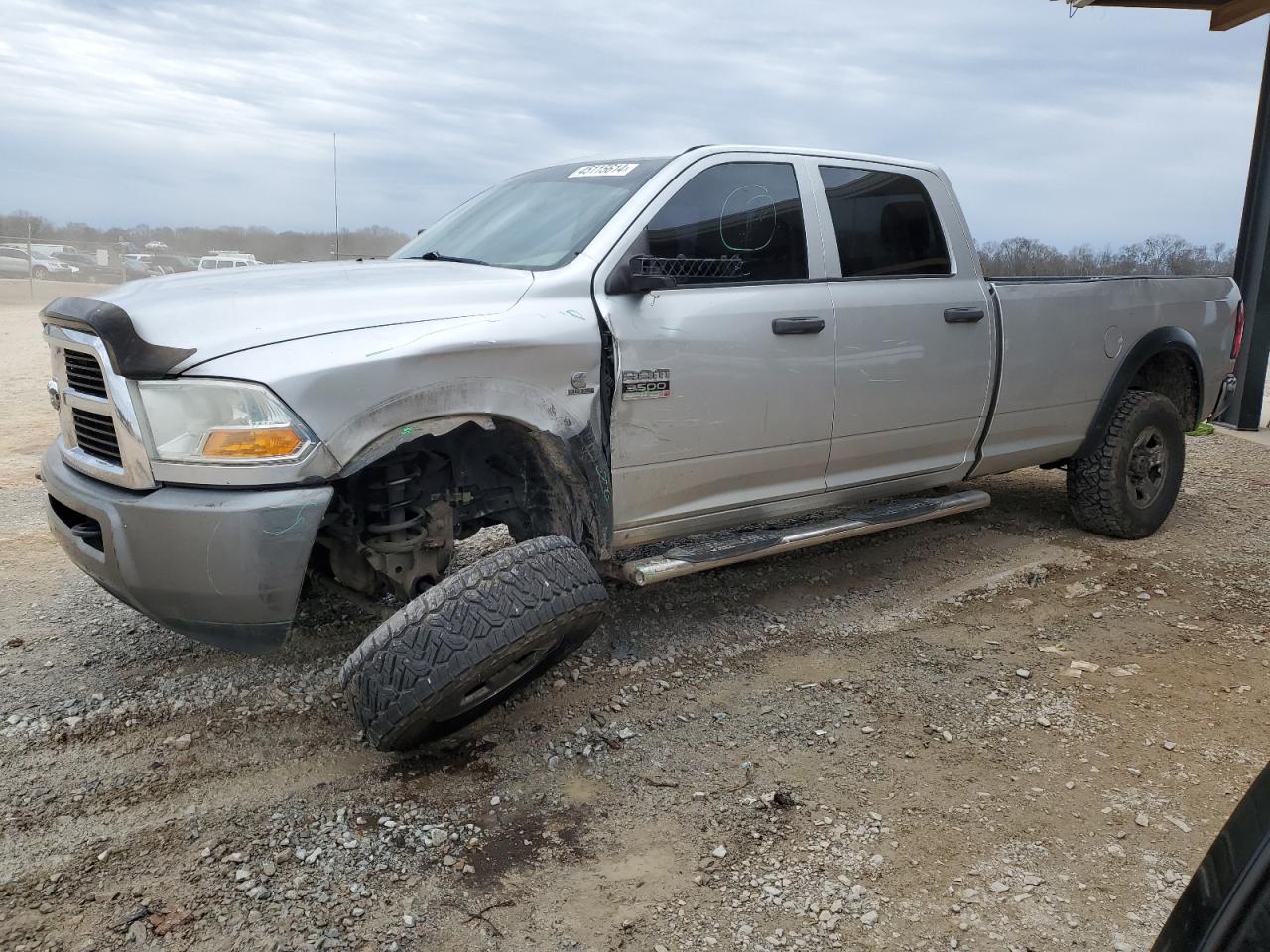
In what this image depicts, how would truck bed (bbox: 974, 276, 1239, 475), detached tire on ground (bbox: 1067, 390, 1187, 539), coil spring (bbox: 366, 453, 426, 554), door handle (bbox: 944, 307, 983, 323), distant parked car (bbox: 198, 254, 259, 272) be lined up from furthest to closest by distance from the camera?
distant parked car (bbox: 198, 254, 259, 272) < detached tire on ground (bbox: 1067, 390, 1187, 539) < truck bed (bbox: 974, 276, 1239, 475) < door handle (bbox: 944, 307, 983, 323) < coil spring (bbox: 366, 453, 426, 554)

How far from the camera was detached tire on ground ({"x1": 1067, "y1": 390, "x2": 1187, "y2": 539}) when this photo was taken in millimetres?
5328

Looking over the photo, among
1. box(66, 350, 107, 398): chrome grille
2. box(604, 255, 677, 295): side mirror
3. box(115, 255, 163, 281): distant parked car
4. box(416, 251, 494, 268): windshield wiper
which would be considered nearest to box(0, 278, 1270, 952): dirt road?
box(66, 350, 107, 398): chrome grille

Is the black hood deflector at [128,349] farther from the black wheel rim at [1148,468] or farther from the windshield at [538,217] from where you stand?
the black wheel rim at [1148,468]

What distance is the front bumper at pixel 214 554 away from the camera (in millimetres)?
2689

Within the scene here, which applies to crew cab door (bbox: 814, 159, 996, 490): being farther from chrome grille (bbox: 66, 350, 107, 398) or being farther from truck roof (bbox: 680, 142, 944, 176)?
chrome grille (bbox: 66, 350, 107, 398)

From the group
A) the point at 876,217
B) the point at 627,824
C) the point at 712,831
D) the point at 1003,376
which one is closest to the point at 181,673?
the point at 627,824

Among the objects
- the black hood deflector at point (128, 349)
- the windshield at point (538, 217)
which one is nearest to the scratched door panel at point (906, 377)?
the windshield at point (538, 217)

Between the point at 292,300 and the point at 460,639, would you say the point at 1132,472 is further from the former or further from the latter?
the point at 292,300

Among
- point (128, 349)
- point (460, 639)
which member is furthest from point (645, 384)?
point (128, 349)

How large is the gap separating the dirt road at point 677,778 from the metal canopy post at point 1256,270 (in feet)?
17.3

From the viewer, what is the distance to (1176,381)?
5.80 metres

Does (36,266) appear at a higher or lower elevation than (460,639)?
higher

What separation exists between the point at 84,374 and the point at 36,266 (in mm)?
27251

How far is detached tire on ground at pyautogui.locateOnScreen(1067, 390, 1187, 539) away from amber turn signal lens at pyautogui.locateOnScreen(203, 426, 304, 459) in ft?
14.2
